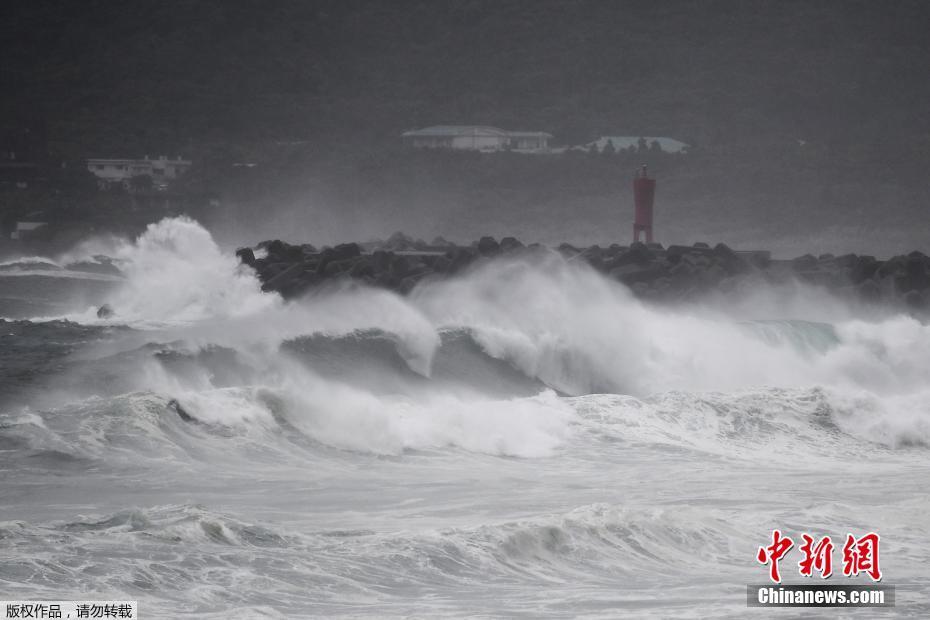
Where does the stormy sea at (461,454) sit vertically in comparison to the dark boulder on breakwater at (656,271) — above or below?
below

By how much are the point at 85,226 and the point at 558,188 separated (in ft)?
72.1

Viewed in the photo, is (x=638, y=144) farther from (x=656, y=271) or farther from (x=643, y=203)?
(x=656, y=271)

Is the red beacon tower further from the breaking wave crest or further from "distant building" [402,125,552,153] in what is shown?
"distant building" [402,125,552,153]

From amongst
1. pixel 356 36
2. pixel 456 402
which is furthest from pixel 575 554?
pixel 356 36

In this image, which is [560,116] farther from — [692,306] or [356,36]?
[692,306]

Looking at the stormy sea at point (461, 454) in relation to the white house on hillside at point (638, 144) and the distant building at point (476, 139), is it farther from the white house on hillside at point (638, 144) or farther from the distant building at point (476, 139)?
the distant building at point (476, 139)

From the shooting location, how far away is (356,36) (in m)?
107

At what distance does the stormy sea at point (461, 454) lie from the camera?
31.8ft

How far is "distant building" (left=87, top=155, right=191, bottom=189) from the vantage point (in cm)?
7612

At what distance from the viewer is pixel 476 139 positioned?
267 ft

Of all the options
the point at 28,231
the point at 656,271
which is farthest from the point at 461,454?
the point at 28,231
